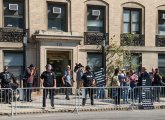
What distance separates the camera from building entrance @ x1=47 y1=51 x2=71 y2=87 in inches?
1099

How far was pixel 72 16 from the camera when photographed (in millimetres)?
28141

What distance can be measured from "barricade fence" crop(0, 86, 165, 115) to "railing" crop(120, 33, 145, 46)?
8.06 metres

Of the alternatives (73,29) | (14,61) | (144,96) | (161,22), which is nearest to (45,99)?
(144,96)

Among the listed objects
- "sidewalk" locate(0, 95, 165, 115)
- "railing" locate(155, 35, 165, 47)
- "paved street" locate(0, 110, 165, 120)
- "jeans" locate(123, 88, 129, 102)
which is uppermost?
"railing" locate(155, 35, 165, 47)

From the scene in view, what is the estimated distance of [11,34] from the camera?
86.7 ft

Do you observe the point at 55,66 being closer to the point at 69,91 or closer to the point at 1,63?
the point at 1,63

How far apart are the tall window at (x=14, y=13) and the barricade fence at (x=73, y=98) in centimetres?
763

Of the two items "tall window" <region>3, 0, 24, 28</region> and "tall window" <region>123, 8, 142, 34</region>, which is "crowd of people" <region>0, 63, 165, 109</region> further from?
"tall window" <region>123, 8, 142, 34</region>

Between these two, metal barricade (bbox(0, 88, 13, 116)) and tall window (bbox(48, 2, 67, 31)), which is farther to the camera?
tall window (bbox(48, 2, 67, 31))

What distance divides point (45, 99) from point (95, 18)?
11078 millimetres

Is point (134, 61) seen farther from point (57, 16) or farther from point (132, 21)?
point (57, 16)

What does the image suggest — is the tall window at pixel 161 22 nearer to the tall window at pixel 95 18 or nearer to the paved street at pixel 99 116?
the tall window at pixel 95 18

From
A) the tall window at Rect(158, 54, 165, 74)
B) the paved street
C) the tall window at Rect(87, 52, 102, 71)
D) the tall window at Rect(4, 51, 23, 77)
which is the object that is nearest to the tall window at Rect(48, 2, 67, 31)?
the tall window at Rect(87, 52, 102, 71)

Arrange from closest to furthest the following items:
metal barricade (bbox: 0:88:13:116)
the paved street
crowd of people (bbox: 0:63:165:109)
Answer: the paved street → metal barricade (bbox: 0:88:13:116) → crowd of people (bbox: 0:63:165:109)
